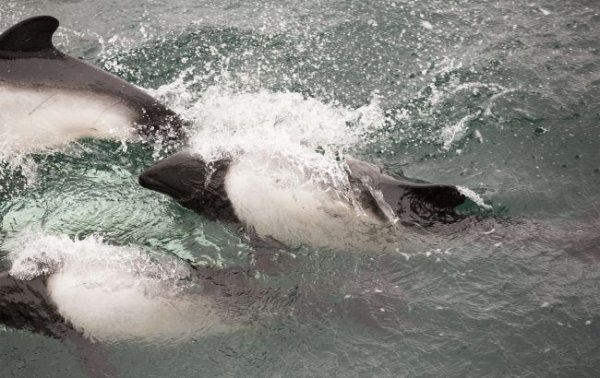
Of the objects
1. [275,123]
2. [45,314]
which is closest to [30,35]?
[275,123]

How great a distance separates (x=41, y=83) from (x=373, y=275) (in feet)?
14.9

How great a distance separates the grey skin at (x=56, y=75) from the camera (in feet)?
24.0

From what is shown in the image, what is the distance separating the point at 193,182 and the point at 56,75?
254 cm

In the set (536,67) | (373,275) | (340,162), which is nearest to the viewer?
(373,275)

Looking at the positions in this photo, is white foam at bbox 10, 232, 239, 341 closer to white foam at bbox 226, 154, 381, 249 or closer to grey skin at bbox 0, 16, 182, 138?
white foam at bbox 226, 154, 381, 249

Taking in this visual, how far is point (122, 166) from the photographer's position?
7672mm

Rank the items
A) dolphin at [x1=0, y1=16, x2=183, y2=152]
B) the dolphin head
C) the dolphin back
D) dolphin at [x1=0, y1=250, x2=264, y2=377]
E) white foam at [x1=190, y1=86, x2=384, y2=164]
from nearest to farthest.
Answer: dolphin at [x1=0, y1=250, x2=264, y2=377] < the dolphin back < the dolphin head < white foam at [x1=190, y1=86, x2=384, y2=164] < dolphin at [x1=0, y1=16, x2=183, y2=152]

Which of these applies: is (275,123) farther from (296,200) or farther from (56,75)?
(56,75)

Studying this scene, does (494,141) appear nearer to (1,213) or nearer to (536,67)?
(536,67)

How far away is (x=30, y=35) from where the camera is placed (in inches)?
287

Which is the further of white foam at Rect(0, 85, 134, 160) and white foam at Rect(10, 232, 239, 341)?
white foam at Rect(0, 85, 134, 160)

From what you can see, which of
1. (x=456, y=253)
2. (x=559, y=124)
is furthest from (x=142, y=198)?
(x=559, y=124)

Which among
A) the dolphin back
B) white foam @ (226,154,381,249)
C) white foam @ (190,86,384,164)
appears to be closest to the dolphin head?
white foam @ (226,154,381,249)

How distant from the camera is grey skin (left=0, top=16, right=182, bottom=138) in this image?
287 inches
